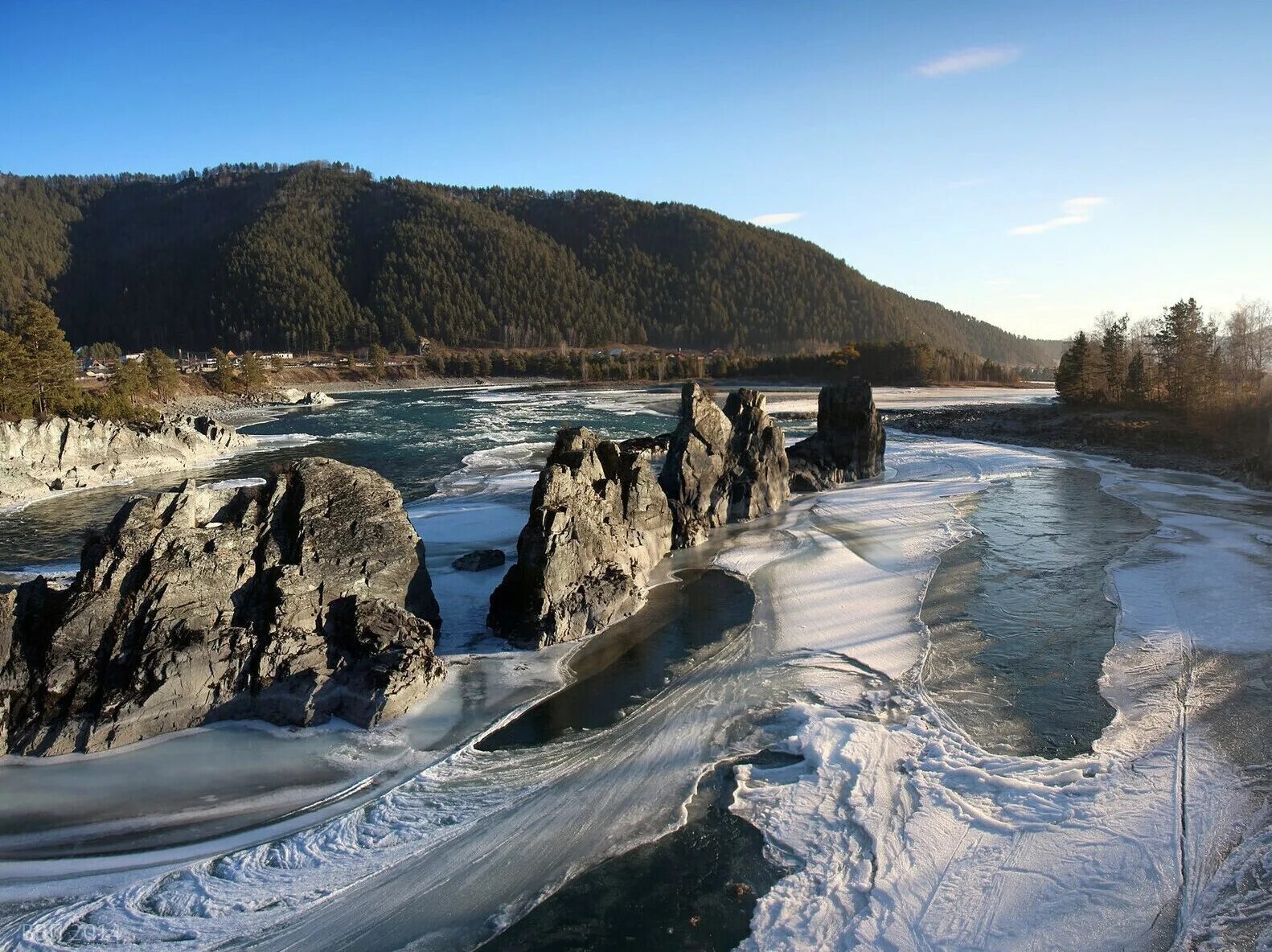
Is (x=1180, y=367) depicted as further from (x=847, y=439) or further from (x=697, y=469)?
(x=697, y=469)

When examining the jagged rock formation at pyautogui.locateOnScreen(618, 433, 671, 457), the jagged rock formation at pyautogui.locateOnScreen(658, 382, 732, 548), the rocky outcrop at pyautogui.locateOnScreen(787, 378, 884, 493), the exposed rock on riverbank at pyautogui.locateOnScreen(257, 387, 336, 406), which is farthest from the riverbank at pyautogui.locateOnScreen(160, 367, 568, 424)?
the jagged rock formation at pyautogui.locateOnScreen(658, 382, 732, 548)

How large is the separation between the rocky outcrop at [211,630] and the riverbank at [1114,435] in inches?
1439

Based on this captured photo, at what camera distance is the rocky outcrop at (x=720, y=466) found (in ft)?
89.1

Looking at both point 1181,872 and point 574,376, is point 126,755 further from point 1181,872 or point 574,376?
point 574,376

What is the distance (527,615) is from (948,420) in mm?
58281

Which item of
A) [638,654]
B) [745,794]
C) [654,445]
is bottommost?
[745,794]

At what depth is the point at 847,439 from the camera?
38.5 meters

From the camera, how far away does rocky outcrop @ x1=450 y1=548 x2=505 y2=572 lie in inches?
850

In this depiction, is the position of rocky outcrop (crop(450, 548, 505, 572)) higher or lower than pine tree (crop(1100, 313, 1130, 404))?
lower

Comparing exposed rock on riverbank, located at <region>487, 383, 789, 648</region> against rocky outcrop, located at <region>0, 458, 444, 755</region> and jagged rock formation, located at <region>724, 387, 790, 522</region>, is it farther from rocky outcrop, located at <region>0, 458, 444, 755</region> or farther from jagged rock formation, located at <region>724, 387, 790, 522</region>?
rocky outcrop, located at <region>0, 458, 444, 755</region>

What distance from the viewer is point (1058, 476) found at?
3881 cm

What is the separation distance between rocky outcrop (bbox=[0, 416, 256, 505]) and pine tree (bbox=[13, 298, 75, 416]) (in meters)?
3.98

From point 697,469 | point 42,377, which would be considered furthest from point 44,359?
point 697,469

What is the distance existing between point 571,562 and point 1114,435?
151ft
